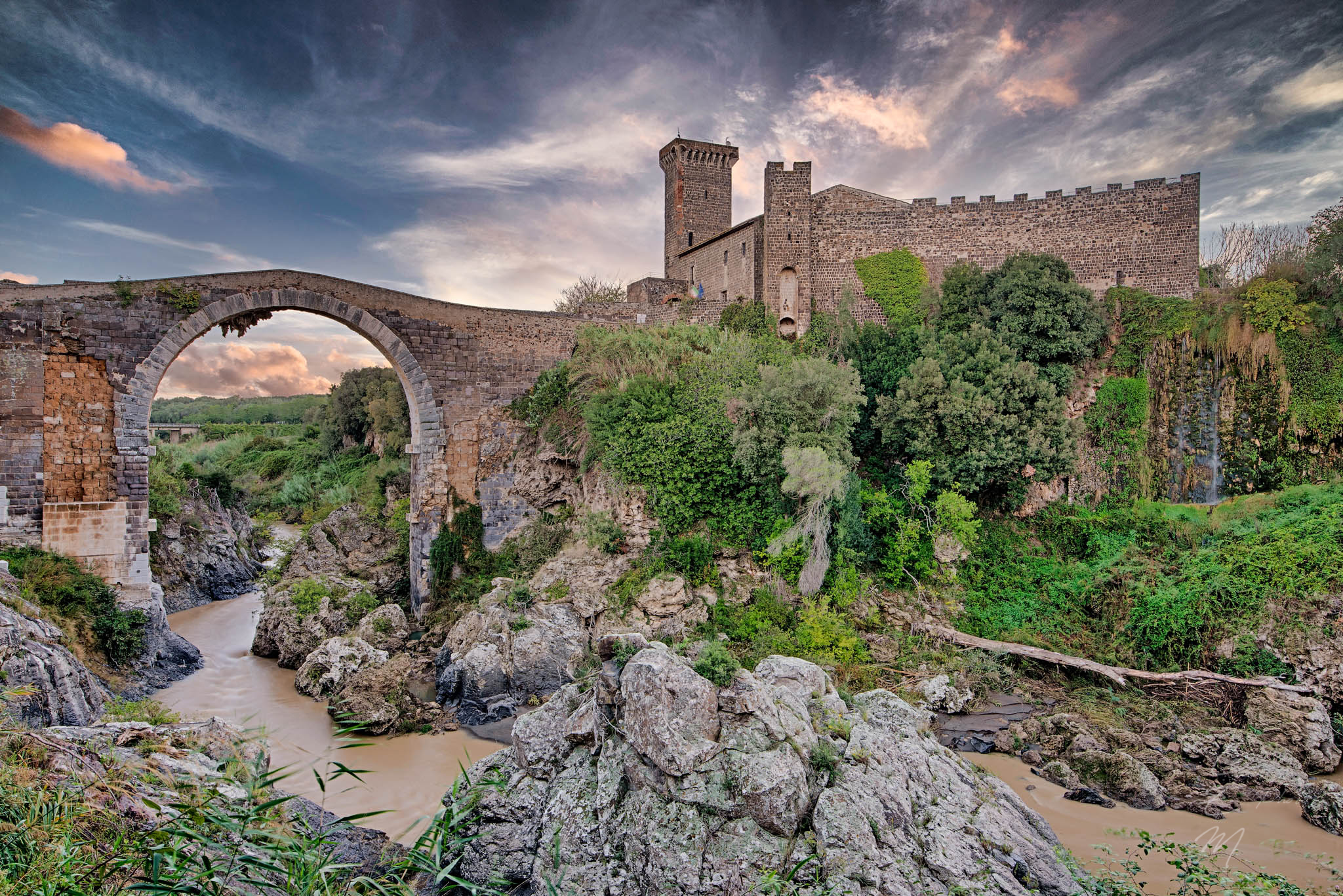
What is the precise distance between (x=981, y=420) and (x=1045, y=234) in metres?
Result: 9.10

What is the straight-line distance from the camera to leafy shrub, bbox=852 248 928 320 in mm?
20391

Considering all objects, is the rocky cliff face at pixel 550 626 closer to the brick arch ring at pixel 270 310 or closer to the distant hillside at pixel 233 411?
the brick arch ring at pixel 270 310

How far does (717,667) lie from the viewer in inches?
300

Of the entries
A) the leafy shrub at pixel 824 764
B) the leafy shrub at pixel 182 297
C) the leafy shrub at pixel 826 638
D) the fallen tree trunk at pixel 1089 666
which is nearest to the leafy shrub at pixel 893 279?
the fallen tree trunk at pixel 1089 666

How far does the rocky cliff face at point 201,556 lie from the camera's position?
17125 millimetres

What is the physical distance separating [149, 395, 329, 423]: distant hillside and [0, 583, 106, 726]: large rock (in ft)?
127

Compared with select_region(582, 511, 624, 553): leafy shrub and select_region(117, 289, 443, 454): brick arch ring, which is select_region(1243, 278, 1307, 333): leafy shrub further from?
select_region(117, 289, 443, 454): brick arch ring

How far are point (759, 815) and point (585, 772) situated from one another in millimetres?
1910

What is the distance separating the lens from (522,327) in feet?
55.5

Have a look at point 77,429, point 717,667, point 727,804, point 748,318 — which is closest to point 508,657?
point 717,667

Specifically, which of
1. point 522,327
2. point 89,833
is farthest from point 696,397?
point 89,833

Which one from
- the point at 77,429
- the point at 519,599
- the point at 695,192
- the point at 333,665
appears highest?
the point at 695,192

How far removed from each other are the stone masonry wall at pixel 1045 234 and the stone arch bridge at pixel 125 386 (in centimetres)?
1220

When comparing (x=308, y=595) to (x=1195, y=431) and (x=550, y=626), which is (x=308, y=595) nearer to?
(x=550, y=626)
